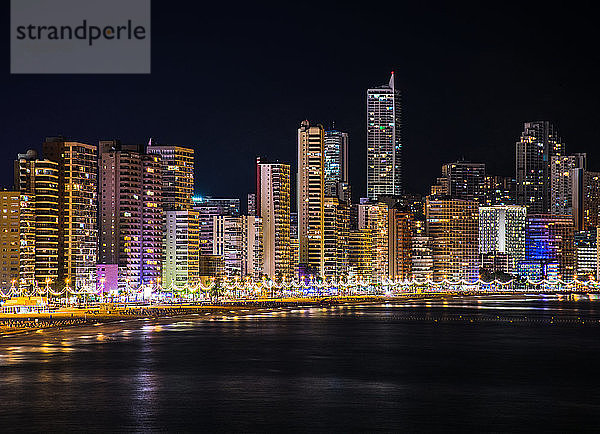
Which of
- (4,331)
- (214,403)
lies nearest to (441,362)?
(214,403)

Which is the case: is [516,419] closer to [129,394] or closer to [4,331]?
[129,394]

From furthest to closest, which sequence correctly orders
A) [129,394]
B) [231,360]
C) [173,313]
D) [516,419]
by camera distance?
[173,313], [231,360], [129,394], [516,419]

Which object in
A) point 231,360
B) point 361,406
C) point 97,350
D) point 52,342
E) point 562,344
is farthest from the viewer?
point 562,344

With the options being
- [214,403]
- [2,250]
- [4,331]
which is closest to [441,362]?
[214,403]

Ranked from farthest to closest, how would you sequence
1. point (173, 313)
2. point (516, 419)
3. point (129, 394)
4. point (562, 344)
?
1. point (173, 313)
2. point (562, 344)
3. point (129, 394)
4. point (516, 419)

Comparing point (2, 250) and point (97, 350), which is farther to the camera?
point (2, 250)

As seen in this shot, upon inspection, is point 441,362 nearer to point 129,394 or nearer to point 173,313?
point 129,394
